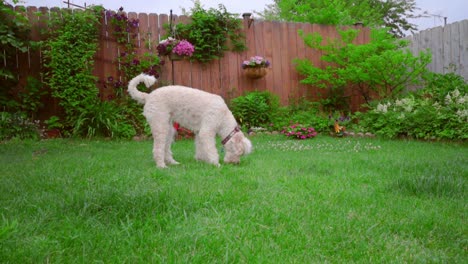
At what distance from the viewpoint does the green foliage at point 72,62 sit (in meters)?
6.93

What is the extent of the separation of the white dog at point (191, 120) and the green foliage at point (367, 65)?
5.36 meters

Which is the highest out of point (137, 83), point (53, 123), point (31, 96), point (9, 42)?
point (9, 42)

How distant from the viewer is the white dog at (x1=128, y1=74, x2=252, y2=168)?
4277 millimetres

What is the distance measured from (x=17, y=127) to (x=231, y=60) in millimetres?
5043

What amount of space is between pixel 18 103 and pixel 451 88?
876 cm

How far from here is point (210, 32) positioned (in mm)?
8672

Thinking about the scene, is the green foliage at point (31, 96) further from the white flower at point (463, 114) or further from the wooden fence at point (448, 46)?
the wooden fence at point (448, 46)

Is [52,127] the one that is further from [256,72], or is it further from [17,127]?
[256,72]

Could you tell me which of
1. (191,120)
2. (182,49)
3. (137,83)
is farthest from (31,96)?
(191,120)

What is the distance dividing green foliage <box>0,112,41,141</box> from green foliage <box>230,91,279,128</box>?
4.19 m

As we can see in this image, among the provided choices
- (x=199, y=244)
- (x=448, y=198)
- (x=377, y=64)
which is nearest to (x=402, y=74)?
(x=377, y=64)

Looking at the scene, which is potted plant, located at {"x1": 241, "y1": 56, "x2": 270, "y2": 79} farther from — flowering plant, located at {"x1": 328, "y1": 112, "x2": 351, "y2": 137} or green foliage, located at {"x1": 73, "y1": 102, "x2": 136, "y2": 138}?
green foliage, located at {"x1": 73, "y1": 102, "x2": 136, "y2": 138}

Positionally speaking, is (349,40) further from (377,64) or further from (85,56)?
(85,56)

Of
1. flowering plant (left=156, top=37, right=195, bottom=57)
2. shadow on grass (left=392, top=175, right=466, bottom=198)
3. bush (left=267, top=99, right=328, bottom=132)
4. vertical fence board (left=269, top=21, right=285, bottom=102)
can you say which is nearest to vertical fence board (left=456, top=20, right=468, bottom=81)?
bush (left=267, top=99, right=328, bottom=132)
